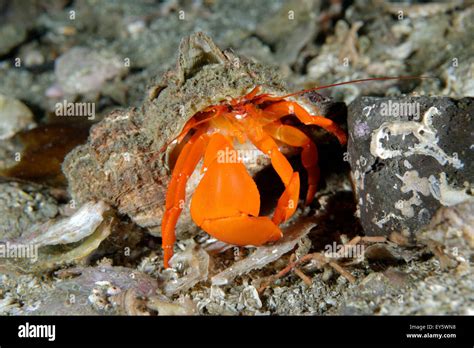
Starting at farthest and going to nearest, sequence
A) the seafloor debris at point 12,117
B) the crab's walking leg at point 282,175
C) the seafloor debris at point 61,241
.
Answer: the seafloor debris at point 12,117 → the seafloor debris at point 61,241 → the crab's walking leg at point 282,175

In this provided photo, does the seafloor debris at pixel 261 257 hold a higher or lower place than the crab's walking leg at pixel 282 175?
lower

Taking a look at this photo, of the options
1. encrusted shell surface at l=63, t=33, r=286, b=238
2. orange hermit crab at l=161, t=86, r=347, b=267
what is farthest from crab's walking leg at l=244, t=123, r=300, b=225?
encrusted shell surface at l=63, t=33, r=286, b=238

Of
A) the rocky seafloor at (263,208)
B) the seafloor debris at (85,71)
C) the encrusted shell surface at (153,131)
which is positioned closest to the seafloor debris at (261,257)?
the rocky seafloor at (263,208)

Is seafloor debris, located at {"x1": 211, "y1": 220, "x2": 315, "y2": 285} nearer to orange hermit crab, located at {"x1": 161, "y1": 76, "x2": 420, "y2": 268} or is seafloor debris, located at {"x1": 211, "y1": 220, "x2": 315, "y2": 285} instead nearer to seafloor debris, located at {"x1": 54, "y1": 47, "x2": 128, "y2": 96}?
orange hermit crab, located at {"x1": 161, "y1": 76, "x2": 420, "y2": 268}

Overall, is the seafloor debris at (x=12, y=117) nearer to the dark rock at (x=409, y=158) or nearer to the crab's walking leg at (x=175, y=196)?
the crab's walking leg at (x=175, y=196)
